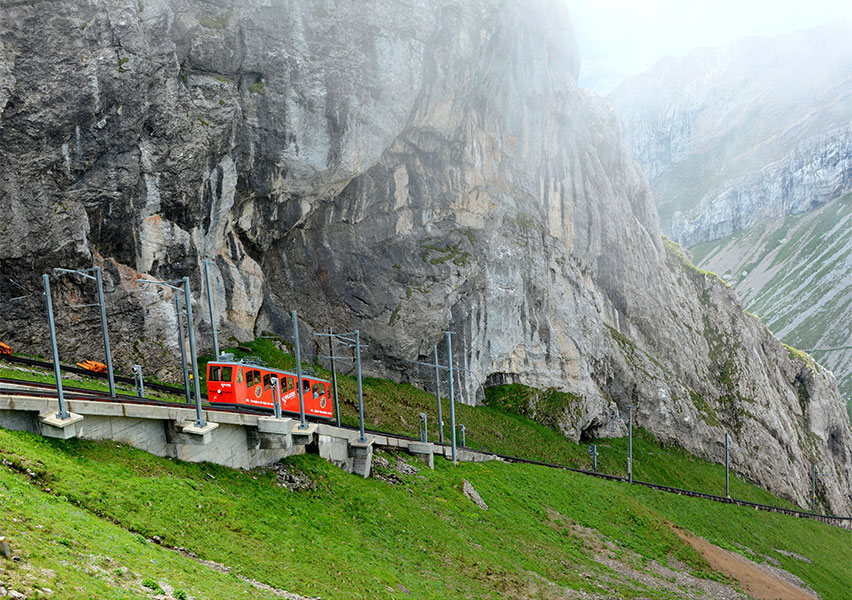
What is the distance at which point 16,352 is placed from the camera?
34.0 metres

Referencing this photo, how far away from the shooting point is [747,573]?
36.8 metres

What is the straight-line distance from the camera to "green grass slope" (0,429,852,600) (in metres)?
13.1

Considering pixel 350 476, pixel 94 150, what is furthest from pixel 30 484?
pixel 94 150

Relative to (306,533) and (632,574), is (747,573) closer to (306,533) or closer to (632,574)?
(632,574)

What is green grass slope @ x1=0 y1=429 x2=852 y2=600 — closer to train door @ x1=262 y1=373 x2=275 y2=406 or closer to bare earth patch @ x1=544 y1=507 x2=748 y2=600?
bare earth patch @ x1=544 y1=507 x2=748 y2=600

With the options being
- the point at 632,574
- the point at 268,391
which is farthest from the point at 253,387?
the point at 632,574

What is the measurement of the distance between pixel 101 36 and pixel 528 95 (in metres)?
50.5

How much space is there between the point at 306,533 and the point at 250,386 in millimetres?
10346

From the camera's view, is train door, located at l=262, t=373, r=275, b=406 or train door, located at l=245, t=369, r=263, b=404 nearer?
train door, located at l=245, t=369, r=263, b=404

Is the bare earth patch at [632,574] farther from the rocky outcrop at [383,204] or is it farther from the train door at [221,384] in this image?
the rocky outcrop at [383,204]

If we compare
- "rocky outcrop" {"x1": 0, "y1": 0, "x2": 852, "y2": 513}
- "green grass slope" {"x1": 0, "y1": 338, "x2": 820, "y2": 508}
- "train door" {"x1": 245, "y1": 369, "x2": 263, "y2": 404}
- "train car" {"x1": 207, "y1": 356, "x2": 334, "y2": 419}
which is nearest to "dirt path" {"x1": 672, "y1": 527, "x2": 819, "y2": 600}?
"green grass slope" {"x1": 0, "y1": 338, "x2": 820, "y2": 508}

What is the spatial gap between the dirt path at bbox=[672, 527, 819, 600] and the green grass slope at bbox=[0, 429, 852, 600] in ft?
4.45

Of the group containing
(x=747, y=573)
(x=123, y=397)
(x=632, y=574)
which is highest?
(x=123, y=397)

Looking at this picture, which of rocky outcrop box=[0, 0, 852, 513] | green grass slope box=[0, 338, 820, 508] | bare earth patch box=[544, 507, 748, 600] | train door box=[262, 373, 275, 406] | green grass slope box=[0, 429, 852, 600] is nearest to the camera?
green grass slope box=[0, 429, 852, 600]
